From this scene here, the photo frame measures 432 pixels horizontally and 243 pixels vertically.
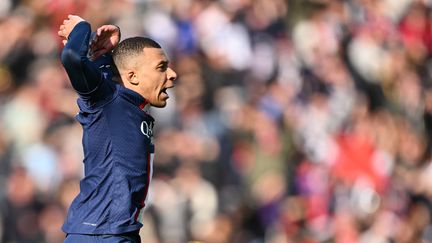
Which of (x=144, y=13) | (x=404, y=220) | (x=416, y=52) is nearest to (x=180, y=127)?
(x=144, y=13)

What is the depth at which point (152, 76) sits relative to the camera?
21.7ft

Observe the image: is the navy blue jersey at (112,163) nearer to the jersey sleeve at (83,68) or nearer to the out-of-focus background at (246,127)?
the jersey sleeve at (83,68)

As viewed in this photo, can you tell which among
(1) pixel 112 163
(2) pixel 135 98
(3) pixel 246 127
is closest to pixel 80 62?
(2) pixel 135 98

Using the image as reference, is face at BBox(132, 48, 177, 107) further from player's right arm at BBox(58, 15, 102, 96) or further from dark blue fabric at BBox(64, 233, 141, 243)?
dark blue fabric at BBox(64, 233, 141, 243)

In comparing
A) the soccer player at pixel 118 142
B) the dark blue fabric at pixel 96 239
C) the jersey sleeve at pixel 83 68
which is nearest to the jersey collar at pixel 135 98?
the soccer player at pixel 118 142

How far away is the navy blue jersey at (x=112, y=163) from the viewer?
6438 millimetres

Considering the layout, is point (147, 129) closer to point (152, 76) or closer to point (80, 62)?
point (152, 76)

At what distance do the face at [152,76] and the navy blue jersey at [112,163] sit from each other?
3.2 inches

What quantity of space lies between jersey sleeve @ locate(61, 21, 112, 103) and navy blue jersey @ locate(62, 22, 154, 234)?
0.08 feet

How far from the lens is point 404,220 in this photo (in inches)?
523

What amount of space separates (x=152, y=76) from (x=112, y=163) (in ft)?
1.84

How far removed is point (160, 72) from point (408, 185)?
763 cm

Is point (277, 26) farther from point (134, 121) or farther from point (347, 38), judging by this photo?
point (134, 121)

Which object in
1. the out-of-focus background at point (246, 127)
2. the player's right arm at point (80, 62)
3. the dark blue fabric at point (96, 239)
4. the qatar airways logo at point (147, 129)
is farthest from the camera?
the out-of-focus background at point (246, 127)
